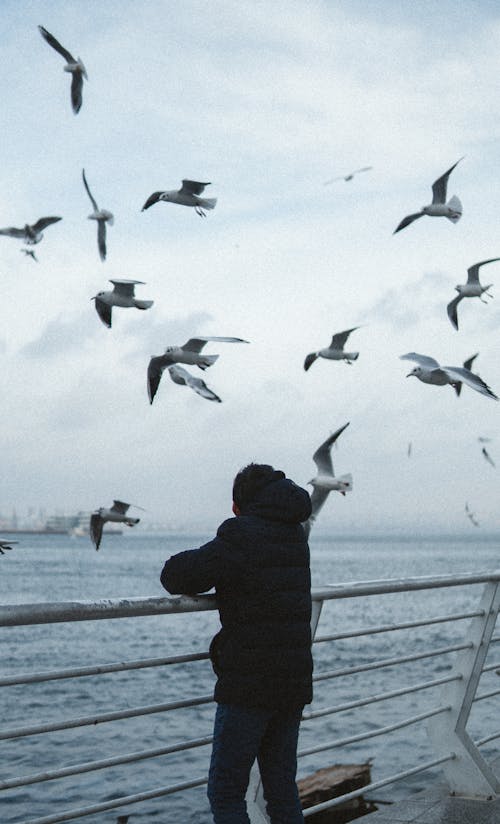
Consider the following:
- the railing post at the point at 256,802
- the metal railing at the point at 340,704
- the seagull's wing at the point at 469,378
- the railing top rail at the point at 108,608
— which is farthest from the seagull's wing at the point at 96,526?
the railing top rail at the point at 108,608

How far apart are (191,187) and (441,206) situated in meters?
3.28

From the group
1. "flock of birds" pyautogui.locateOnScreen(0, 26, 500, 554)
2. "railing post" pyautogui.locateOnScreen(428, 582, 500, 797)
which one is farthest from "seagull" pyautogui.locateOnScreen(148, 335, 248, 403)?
"railing post" pyautogui.locateOnScreen(428, 582, 500, 797)

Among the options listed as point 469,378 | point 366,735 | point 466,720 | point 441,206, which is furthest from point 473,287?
point 366,735

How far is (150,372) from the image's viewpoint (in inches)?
428

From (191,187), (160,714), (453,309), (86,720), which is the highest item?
(191,187)

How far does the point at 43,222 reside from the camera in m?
15.1

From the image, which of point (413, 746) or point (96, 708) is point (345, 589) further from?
point (96, 708)

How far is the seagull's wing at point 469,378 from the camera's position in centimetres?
878

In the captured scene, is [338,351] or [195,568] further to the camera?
[338,351]

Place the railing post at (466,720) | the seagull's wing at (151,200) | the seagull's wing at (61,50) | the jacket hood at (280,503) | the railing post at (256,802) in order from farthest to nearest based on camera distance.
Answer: the seagull's wing at (61,50)
the seagull's wing at (151,200)
the railing post at (466,720)
the railing post at (256,802)
the jacket hood at (280,503)

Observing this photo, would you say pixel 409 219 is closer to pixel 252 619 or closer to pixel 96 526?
pixel 96 526

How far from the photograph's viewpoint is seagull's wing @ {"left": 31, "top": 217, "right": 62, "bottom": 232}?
15055 millimetres

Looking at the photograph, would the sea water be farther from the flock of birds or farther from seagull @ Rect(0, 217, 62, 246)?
seagull @ Rect(0, 217, 62, 246)

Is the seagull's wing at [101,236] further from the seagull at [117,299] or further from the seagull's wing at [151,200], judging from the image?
the seagull at [117,299]
